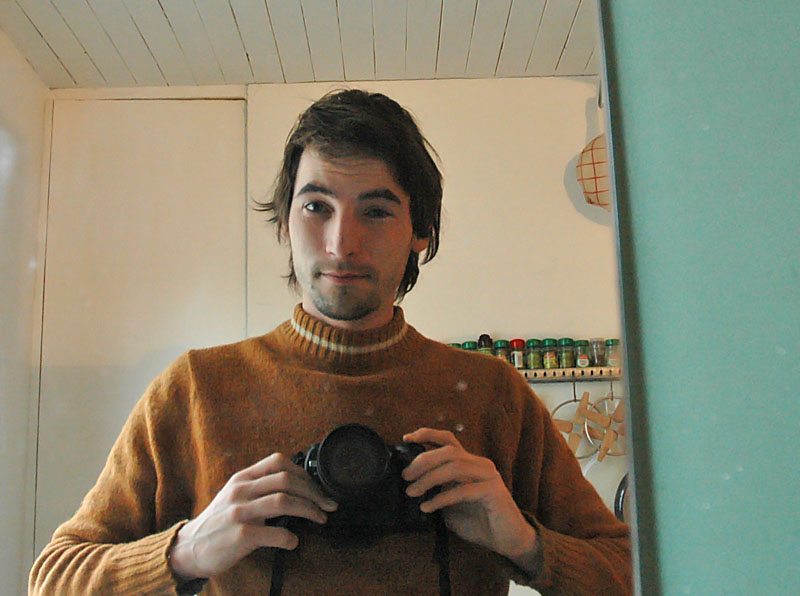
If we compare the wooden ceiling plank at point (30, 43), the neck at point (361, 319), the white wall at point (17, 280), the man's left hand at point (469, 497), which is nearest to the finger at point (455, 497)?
the man's left hand at point (469, 497)

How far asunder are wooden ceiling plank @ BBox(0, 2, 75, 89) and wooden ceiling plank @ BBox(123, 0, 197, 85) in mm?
57

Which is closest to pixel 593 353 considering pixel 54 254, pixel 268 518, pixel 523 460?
pixel 523 460

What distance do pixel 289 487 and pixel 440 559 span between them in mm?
91

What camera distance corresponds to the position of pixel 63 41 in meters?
0.43

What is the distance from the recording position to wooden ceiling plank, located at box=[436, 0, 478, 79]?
43 centimetres

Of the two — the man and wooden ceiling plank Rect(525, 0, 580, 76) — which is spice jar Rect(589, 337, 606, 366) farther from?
wooden ceiling plank Rect(525, 0, 580, 76)

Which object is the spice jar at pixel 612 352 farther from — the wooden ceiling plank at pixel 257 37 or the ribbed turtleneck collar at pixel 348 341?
the wooden ceiling plank at pixel 257 37

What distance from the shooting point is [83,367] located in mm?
397

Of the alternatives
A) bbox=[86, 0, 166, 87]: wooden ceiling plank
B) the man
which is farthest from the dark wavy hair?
bbox=[86, 0, 166, 87]: wooden ceiling plank

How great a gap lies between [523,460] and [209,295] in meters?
0.21

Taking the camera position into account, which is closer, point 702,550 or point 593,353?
point 702,550

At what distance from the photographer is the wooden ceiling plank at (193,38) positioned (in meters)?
0.44

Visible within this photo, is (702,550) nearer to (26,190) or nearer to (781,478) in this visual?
(781,478)

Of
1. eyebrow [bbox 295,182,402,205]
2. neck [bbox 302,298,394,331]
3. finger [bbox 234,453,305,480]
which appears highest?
eyebrow [bbox 295,182,402,205]
